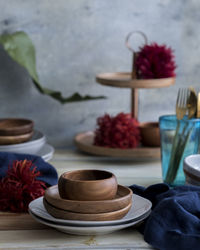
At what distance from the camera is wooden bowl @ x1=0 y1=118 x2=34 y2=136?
1.11 metres

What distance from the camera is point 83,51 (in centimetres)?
A: 143

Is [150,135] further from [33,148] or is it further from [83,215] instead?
[83,215]

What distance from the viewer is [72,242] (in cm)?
67

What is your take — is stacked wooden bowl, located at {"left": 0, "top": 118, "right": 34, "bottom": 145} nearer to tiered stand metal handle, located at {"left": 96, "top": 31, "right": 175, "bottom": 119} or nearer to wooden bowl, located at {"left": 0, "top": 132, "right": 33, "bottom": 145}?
wooden bowl, located at {"left": 0, "top": 132, "right": 33, "bottom": 145}

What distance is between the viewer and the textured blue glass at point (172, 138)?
39.1 inches

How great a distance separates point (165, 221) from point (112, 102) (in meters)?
0.81

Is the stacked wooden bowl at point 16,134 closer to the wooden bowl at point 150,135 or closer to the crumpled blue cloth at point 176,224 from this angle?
the wooden bowl at point 150,135

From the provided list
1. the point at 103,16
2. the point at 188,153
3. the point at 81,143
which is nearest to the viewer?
the point at 188,153

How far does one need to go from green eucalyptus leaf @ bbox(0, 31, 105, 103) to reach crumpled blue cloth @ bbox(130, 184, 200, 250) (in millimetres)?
700

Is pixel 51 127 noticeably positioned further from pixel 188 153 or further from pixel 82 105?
pixel 188 153

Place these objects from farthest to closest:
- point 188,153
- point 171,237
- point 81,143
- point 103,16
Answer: point 103,16, point 81,143, point 188,153, point 171,237

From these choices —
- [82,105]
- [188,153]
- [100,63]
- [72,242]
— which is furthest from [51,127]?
[72,242]

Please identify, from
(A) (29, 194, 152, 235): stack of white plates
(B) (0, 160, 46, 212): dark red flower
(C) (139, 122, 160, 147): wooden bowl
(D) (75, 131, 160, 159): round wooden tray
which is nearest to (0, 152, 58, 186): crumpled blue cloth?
(B) (0, 160, 46, 212): dark red flower

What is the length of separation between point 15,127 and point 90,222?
528mm
